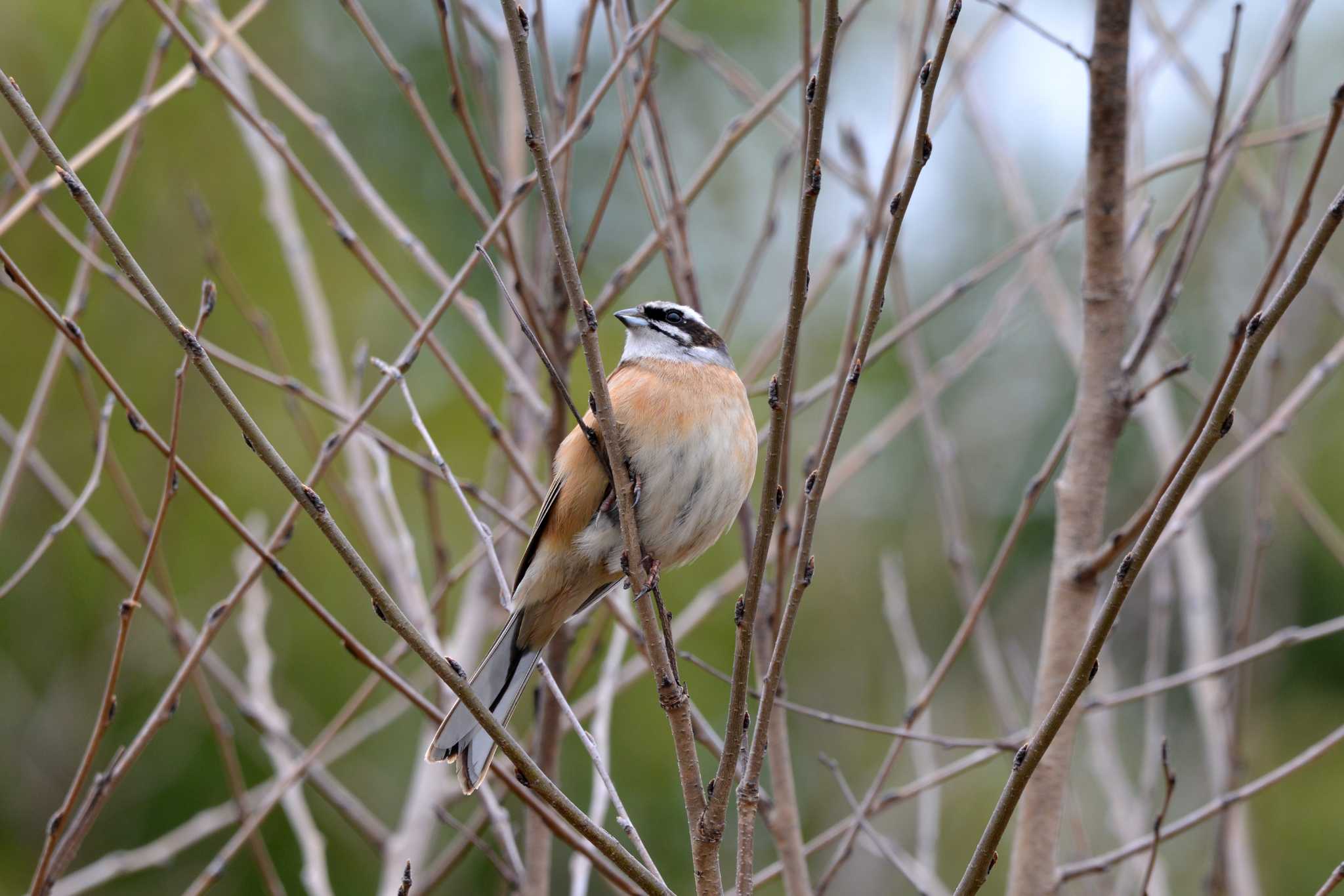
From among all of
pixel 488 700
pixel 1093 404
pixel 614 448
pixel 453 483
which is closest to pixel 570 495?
pixel 488 700

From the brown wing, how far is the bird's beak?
1.67 ft

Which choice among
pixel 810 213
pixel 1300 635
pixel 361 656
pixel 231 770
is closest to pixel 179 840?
pixel 231 770

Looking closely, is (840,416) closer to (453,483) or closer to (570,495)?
(453,483)

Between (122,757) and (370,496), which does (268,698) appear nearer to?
(370,496)

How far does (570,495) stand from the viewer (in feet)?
10.8

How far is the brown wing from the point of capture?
324cm

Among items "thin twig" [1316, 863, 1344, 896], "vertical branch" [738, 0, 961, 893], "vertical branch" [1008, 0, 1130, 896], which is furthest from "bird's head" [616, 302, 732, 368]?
"thin twig" [1316, 863, 1344, 896]

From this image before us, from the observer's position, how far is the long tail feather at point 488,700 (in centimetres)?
288

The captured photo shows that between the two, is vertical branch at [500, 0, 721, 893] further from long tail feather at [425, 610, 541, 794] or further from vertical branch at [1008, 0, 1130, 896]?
vertical branch at [1008, 0, 1130, 896]

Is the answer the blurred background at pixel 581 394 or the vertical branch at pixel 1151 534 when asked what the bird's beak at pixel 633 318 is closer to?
the blurred background at pixel 581 394

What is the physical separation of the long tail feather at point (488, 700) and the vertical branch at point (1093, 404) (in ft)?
4.00

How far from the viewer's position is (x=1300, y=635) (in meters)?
2.92

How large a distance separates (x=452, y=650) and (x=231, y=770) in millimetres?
1119

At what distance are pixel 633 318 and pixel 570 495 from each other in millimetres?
746
